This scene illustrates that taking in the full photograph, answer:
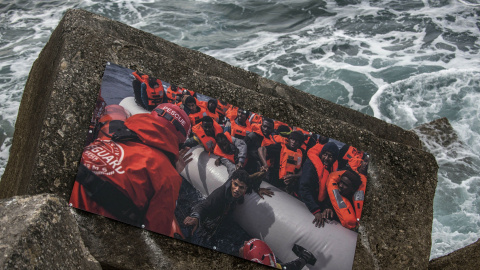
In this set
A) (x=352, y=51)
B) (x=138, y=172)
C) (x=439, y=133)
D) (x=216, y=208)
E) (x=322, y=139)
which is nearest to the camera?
(x=138, y=172)

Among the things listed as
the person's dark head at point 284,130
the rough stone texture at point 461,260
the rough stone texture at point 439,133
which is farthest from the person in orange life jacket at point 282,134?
the rough stone texture at point 439,133

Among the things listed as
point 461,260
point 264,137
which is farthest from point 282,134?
point 461,260

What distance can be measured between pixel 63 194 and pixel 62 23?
1249mm

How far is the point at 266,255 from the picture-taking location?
10.0 ft

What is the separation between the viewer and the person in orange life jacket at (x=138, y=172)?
107 inches

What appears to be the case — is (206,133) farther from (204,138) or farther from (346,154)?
(346,154)

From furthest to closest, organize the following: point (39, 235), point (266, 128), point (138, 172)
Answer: point (266, 128) < point (138, 172) < point (39, 235)

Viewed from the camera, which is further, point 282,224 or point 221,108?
point 221,108

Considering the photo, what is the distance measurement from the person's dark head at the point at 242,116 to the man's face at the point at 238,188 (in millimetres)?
443

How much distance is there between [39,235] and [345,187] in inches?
85.8

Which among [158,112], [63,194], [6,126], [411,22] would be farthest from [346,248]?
[411,22]

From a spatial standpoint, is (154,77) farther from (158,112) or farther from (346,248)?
(346,248)

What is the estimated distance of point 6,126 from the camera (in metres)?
6.65

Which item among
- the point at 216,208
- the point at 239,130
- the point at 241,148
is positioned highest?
the point at 239,130
